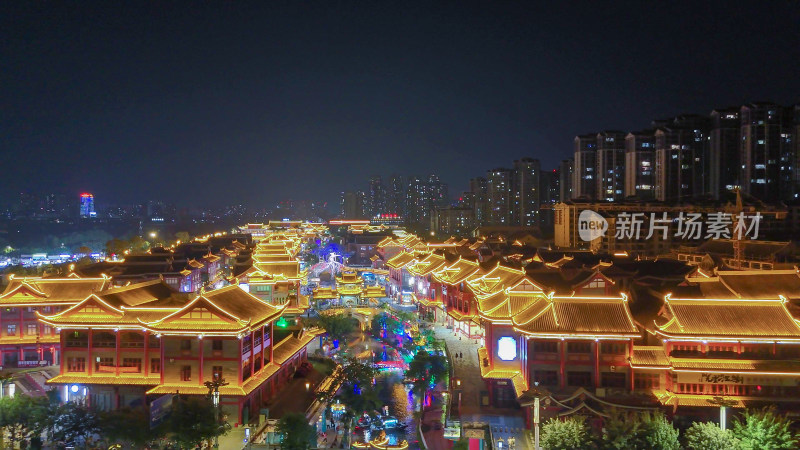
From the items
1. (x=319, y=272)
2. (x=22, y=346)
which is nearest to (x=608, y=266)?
(x=22, y=346)

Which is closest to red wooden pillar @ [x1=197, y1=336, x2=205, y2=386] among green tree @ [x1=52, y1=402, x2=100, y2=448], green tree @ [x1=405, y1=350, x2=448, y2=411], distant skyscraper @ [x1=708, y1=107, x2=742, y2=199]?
green tree @ [x1=52, y1=402, x2=100, y2=448]

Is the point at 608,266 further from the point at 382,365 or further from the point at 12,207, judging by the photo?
the point at 12,207

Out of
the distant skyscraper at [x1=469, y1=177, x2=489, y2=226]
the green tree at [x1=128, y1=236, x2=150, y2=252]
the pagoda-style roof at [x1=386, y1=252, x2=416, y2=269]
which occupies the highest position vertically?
the distant skyscraper at [x1=469, y1=177, x2=489, y2=226]

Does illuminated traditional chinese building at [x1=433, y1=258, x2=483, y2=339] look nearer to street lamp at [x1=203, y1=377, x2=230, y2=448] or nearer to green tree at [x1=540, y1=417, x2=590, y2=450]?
green tree at [x1=540, y1=417, x2=590, y2=450]

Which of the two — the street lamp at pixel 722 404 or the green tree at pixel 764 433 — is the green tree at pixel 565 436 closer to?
the green tree at pixel 764 433

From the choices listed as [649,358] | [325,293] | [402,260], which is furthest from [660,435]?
[402,260]

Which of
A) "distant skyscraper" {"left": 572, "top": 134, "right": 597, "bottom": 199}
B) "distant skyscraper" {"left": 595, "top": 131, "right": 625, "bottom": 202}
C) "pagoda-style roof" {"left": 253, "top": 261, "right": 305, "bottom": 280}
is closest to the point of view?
"pagoda-style roof" {"left": 253, "top": 261, "right": 305, "bottom": 280}
